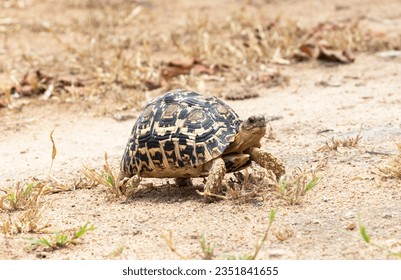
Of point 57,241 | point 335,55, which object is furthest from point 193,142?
point 335,55

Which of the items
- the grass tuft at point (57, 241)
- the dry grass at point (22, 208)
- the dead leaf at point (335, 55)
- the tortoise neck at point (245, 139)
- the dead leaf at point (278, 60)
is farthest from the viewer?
the dead leaf at point (278, 60)

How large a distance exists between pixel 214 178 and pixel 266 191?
0.36 meters

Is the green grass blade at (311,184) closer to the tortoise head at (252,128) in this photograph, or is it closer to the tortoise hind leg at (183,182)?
the tortoise head at (252,128)

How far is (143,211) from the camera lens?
496cm

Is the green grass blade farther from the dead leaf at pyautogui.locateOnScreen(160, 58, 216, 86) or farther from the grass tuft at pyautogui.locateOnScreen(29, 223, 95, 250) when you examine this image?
the dead leaf at pyautogui.locateOnScreen(160, 58, 216, 86)

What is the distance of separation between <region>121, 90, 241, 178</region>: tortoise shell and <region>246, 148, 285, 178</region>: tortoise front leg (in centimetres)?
22

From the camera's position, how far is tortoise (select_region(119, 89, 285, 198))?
4.91m

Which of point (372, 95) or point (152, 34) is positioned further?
point (152, 34)

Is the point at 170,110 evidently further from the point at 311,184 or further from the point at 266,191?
the point at 311,184

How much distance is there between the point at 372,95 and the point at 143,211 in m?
3.36

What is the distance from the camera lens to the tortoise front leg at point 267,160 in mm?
5082

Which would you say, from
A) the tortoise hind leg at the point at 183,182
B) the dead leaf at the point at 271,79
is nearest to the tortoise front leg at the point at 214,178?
the tortoise hind leg at the point at 183,182
